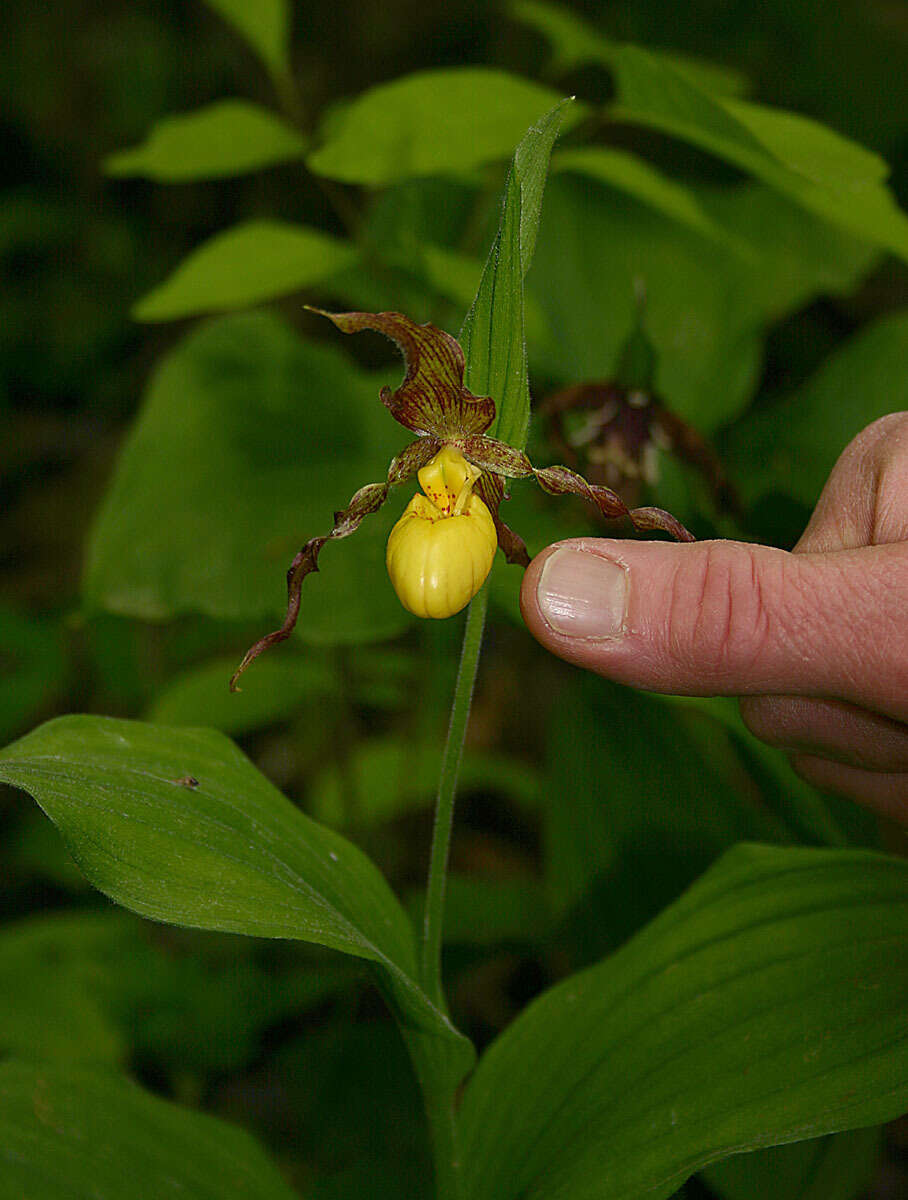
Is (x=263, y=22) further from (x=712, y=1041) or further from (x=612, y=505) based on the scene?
(x=712, y=1041)

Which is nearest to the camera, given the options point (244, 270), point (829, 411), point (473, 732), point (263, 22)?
point (244, 270)

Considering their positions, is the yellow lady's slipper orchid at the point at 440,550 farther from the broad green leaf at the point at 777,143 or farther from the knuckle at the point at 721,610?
the broad green leaf at the point at 777,143

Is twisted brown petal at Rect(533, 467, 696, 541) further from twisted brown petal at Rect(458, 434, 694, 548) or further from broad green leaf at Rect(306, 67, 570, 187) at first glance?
broad green leaf at Rect(306, 67, 570, 187)

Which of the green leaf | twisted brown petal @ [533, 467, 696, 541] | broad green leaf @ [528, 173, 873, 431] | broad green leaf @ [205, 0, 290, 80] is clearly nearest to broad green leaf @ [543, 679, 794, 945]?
broad green leaf @ [528, 173, 873, 431]

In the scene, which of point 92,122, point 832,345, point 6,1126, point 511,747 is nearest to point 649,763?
point 6,1126

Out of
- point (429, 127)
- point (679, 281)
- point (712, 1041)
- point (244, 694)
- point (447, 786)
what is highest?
point (429, 127)

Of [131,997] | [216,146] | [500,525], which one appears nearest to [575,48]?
[216,146]

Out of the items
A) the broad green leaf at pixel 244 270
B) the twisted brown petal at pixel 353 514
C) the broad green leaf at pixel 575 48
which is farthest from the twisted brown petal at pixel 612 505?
the broad green leaf at pixel 575 48
